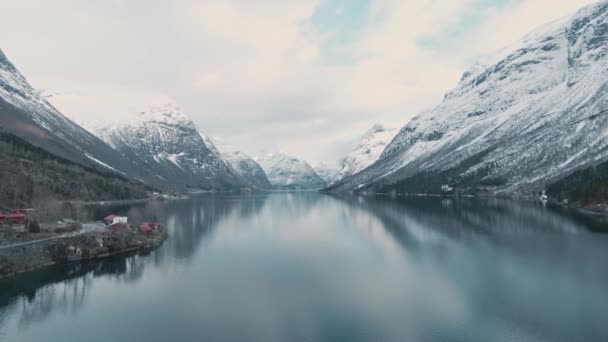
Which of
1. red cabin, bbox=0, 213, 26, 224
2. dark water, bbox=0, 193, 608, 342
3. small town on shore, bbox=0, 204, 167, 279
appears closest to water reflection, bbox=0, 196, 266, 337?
dark water, bbox=0, 193, 608, 342

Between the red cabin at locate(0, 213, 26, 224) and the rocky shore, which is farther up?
the red cabin at locate(0, 213, 26, 224)

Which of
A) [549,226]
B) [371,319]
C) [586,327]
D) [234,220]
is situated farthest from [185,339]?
[234,220]

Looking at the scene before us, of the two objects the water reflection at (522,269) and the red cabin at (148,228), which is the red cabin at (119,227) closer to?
the red cabin at (148,228)

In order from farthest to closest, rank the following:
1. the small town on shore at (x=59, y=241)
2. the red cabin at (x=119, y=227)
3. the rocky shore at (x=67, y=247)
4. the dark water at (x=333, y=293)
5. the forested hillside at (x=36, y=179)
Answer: the forested hillside at (x=36, y=179) < the red cabin at (x=119, y=227) < the small town on shore at (x=59, y=241) < the rocky shore at (x=67, y=247) < the dark water at (x=333, y=293)

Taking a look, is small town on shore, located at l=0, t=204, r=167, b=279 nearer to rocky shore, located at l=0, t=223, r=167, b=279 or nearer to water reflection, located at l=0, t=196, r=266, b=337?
rocky shore, located at l=0, t=223, r=167, b=279

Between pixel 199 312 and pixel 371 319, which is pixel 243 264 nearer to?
pixel 199 312

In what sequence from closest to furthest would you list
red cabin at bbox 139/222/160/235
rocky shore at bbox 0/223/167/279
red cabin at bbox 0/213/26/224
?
1. rocky shore at bbox 0/223/167/279
2. red cabin at bbox 0/213/26/224
3. red cabin at bbox 139/222/160/235

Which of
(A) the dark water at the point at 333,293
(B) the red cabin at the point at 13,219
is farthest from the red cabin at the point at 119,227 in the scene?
(B) the red cabin at the point at 13,219
